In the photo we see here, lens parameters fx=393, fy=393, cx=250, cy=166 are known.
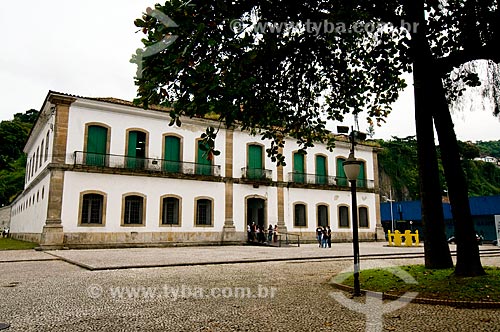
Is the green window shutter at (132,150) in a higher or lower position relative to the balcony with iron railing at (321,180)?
higher

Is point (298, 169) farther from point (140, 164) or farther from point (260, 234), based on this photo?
point (140, 164)

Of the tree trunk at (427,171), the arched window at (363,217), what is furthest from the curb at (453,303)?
the arched window at (363,217)

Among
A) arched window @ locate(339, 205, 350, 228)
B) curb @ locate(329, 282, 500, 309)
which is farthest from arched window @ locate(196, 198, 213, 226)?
curb @ locate(329, 282, 500, 309)

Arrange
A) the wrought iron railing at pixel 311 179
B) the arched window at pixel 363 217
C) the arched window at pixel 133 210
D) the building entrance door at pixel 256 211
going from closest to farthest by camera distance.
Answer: the arched window at pixel 133 210, the building entrance door at pixel 256 211, the wrought iron railing at pixel 311 179, the arched window at pixel 363 217

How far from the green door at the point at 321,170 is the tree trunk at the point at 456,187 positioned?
20717 millimetres

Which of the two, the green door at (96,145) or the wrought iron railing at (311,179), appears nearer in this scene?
the green door at (96,145)

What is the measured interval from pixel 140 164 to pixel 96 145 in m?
2.42

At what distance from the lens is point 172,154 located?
22.6 m

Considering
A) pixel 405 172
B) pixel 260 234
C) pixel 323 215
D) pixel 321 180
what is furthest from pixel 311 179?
pixel 405 172

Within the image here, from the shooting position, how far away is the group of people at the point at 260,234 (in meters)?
23.2

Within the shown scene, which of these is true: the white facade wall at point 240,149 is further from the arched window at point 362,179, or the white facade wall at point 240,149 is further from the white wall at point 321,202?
the arched window at point 362,179

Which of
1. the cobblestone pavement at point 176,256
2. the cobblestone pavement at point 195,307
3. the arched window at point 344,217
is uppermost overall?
the arched window at point 344,217

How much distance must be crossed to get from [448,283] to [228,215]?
18.0 metres

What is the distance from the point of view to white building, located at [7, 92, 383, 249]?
19.1 metres
